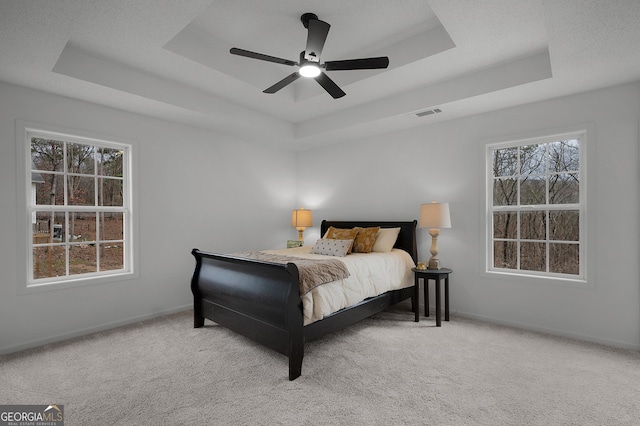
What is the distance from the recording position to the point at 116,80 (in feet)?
10.3

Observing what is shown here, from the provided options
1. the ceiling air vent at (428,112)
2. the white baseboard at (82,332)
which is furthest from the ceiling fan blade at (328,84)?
the white baseboard at (82,332)

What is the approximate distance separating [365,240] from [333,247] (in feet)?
1.68

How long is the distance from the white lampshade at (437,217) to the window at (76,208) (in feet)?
11.7

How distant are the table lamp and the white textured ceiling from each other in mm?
1154

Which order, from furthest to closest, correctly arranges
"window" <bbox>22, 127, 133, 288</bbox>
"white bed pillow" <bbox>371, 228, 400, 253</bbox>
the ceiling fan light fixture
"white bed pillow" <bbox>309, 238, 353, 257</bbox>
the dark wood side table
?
"white bed pillow" <bbox>371, 228, 400, 253</bbox>, "white bed pillow" <bbox>309, 238, 353, 257</bbox>, the dark wood side table, "window" <bbox>22, 127, 133, 288</bbox>, the ceiling fan light fixture

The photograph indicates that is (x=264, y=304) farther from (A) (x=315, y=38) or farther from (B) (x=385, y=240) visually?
(A) (x=315, y=38)

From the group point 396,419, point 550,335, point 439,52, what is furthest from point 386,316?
point 439,52

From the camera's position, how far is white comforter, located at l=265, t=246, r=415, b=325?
272cm

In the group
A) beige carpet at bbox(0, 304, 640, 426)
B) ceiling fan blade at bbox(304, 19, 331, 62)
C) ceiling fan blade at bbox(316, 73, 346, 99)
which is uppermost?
ceiling fan blade at bbox(304, 19, 331, 62)

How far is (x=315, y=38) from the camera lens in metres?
2.36

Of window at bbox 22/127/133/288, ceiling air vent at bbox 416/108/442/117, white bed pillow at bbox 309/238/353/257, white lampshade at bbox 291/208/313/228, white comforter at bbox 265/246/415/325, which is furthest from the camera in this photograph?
white lampshade at bbox 291/208/313/228

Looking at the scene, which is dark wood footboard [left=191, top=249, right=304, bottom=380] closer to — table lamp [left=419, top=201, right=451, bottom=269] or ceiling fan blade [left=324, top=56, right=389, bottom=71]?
ceiling fan blade [left=324, top=56, right=389, bottom=71]

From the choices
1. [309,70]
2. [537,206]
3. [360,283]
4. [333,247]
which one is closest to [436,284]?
[360,283]

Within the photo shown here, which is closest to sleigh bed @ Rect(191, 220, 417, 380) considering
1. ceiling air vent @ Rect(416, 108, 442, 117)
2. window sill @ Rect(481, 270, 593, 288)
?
window sill @ Rect(481, 270, 593, 288)
